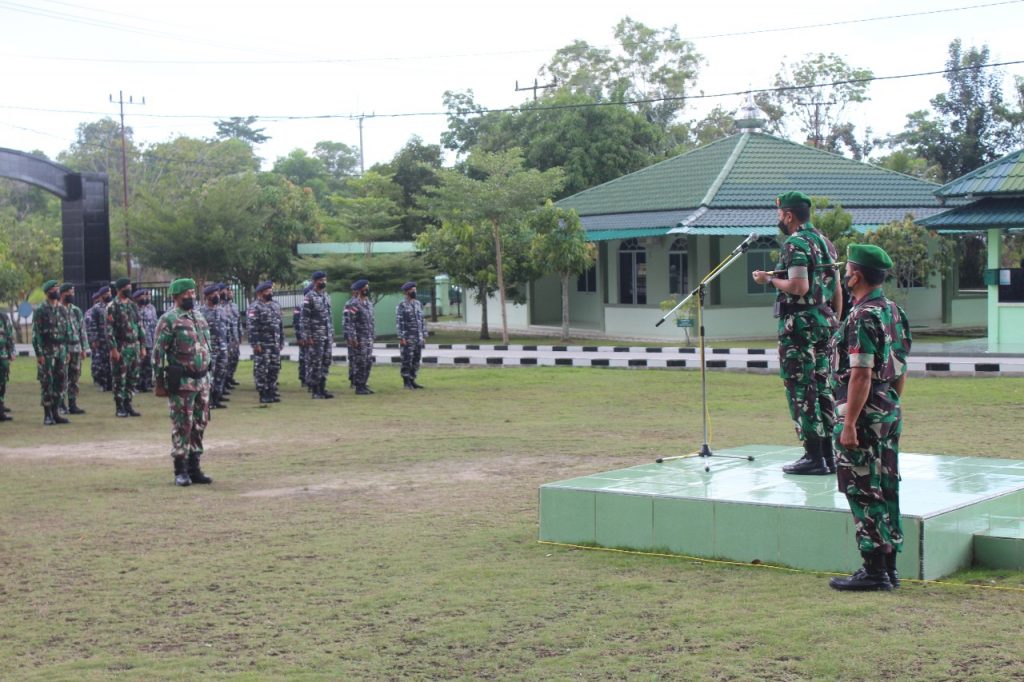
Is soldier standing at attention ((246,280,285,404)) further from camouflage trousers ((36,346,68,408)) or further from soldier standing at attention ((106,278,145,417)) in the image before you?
camouflage trousers ((36,346,68,408))

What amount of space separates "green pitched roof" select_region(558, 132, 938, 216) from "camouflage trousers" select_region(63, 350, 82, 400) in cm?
1763

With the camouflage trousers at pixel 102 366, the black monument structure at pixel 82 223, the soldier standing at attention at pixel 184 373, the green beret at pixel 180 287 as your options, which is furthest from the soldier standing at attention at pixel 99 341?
the soldier standing at attention at pixel 184 373

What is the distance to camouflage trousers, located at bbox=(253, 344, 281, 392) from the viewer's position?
18609mm

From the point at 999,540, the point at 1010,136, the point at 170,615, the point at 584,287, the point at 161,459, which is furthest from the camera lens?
the point at 1010,136

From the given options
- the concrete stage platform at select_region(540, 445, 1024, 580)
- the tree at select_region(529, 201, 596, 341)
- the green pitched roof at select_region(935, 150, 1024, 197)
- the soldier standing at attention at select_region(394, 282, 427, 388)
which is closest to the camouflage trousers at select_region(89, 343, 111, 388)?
the soldier standing at attention at select_region(394, 282, 427, 388)

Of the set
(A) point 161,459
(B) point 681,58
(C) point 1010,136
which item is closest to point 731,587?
(A) point 161,459

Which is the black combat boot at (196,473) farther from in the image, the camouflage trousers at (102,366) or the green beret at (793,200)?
the camouflage trousers at (102,366)

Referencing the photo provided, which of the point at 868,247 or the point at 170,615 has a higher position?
the point at 868,247

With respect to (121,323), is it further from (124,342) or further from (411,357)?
(411,357)

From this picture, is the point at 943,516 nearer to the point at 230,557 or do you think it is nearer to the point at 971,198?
the point at 230,557

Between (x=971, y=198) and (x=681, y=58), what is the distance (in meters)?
37.7

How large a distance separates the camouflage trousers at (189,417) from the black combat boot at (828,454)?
554 centimetres

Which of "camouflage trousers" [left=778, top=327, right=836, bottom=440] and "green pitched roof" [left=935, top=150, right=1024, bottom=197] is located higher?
"green pitched roof" [left=935, top=150, right=1024, bottom=197]

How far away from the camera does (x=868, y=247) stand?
20.8 ft
